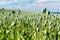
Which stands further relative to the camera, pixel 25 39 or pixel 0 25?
pixel 0 25

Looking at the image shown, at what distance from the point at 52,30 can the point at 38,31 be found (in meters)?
0.64

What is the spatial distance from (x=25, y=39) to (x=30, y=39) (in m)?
0.17

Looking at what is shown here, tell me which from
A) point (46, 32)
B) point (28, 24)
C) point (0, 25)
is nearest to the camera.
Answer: point (46, 32)

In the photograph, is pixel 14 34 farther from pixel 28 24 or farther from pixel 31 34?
pixel 28 24

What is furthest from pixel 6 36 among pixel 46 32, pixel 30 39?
pixel 46 32

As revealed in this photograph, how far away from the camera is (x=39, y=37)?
23.2 feet

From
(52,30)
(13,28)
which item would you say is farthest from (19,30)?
(52,30)

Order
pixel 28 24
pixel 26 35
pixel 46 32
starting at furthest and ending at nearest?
pixel 28 24 < pixel 26 35 < pixel 46 32

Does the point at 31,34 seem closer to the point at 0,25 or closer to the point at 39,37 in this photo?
the point at 39,37

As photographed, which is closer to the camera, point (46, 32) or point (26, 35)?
point (46, 32)

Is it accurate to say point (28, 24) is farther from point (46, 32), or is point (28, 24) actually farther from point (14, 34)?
point (46, 32)

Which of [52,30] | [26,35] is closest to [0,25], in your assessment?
[26,35]

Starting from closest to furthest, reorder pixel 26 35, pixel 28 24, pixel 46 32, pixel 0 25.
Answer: pixel 46 32 → pixel 26 35 → pixel 0 25 → pixel 28 24

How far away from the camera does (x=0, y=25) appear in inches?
321
